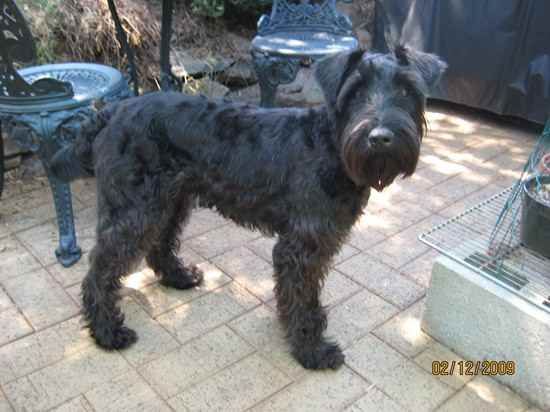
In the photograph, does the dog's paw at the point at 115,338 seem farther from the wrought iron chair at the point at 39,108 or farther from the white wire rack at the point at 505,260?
the white wire rack at the point at 505,260

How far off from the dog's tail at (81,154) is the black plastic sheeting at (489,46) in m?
4.51

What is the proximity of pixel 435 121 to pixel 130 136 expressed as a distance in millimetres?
4430

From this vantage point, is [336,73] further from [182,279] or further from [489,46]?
[489,46]

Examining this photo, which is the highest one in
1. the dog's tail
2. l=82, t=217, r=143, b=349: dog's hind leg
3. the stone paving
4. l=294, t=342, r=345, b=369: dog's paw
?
the dog's tail

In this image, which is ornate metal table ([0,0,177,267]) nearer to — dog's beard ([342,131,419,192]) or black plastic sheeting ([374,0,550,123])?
dog's beard ([342,131,419,192])

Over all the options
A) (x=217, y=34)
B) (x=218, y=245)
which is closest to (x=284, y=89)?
(x=217, y=34)

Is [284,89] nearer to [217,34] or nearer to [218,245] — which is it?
[217,34]

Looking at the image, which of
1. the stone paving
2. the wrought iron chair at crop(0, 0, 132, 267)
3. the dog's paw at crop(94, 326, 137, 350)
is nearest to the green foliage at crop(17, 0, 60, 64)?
the stone paving

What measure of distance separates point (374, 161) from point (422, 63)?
0.57m

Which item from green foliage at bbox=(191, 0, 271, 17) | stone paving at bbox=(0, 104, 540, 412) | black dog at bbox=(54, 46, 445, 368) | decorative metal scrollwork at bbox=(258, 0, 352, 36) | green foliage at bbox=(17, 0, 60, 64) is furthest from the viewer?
green foliage at bbox=(191, 0, 271, 17)

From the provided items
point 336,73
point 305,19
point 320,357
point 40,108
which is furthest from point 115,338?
point 305,19

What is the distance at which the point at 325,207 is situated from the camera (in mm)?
2633

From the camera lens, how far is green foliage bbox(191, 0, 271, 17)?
631 centimetres

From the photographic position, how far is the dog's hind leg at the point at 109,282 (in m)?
2.85
